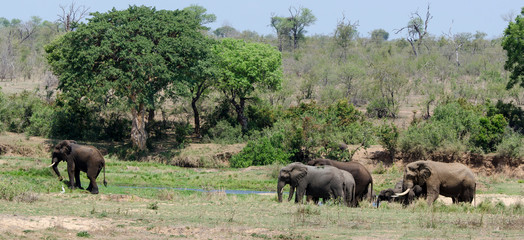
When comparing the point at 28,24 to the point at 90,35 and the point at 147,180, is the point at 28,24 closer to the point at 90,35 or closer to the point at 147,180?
the point at 90,35

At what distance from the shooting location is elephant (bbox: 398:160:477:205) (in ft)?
79.4

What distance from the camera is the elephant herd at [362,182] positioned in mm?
23172

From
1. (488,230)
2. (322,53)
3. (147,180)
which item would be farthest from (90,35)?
(322,53)

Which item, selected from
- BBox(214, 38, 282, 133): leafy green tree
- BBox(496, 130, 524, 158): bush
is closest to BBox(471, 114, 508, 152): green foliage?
BBox(496, 130, 524, 158): bush

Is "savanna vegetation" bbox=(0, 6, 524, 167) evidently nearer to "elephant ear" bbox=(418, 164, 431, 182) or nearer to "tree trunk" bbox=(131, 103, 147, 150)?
"tree trunk" bbox=(131, 103, 147, 150)

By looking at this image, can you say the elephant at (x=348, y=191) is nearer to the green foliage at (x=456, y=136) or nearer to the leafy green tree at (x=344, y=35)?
the green foliage at (x=456, y=136)

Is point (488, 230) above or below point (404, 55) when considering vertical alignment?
below

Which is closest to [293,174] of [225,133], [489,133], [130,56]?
[130,56]

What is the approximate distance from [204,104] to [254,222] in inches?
1343

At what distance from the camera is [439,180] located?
80.0ft

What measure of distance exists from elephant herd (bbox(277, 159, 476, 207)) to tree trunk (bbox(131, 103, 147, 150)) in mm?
20589

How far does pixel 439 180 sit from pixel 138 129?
24157 millimetres

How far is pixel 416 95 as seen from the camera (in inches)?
2625

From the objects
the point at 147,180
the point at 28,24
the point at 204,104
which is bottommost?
the point at 147,180
